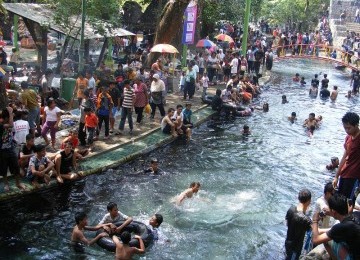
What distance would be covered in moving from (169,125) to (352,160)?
963cm

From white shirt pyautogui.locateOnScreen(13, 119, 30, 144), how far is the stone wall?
46.6 metres

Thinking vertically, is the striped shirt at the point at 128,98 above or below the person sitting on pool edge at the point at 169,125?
above


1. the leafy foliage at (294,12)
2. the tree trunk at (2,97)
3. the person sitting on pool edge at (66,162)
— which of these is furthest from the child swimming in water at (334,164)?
the leafy foliage at (294,12)

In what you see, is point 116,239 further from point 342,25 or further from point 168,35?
point 342,25

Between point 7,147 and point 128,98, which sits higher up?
point 128,98

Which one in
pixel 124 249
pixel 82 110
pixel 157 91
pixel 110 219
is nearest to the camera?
pixel 124 249

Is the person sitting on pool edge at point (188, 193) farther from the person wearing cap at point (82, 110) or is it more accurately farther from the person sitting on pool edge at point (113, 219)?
the person wearing cap at point (82, 110)

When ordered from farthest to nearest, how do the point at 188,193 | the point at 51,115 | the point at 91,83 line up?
the point at 91,83, the point at 51,115, the point at 188,193

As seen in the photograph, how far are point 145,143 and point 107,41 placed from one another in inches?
382

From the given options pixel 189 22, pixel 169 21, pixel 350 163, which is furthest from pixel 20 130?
pixel 189 22

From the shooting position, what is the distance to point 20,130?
11.8m

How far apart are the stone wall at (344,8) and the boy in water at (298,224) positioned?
48156 mm

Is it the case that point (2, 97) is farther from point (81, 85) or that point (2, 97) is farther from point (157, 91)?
point (157, 91)

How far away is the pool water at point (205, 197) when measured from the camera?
32.3 ft
